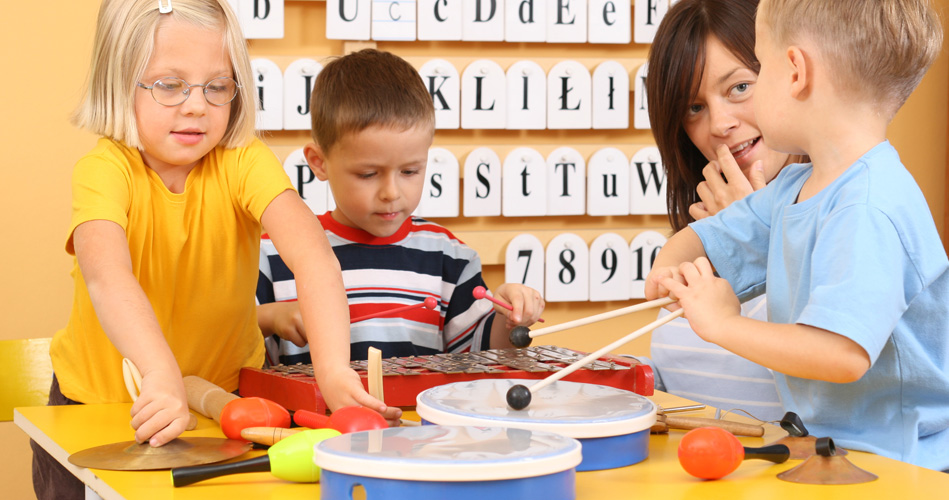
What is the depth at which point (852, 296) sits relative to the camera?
71 cm

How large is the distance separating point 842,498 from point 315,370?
0.52 meters

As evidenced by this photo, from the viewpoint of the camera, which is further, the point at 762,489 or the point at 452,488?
the point at 762,489

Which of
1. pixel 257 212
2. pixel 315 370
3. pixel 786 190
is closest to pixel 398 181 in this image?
pixel 257 212

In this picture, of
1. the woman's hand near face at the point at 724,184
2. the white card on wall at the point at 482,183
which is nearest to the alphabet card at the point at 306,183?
the white card on wall at the point at 482,183

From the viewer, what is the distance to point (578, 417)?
697 mm

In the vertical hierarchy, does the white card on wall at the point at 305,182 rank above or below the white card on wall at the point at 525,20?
below

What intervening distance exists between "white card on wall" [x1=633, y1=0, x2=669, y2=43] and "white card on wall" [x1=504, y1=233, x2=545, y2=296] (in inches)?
21.4

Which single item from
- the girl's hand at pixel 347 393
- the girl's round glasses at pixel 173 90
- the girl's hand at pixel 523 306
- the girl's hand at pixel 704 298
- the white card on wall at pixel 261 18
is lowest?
the girl's hand at pixel 347 393

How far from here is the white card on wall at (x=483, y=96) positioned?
1.91m

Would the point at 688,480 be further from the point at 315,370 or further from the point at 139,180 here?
the point at 139,180

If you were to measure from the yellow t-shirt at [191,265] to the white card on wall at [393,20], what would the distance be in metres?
0.74

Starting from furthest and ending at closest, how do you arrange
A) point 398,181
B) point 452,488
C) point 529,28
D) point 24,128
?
1. point 529,28
2. point 24,128
3. point 398,181
4. point 452,488

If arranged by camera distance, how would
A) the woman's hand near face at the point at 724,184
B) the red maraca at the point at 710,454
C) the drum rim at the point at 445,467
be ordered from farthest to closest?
the woman's hand near face at the point at 724,184 < the red maraca at the point at 710,454 < the drum rim at the point at 445,467

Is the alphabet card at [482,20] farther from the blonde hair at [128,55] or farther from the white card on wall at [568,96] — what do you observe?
the blonde hair at [128,55]
